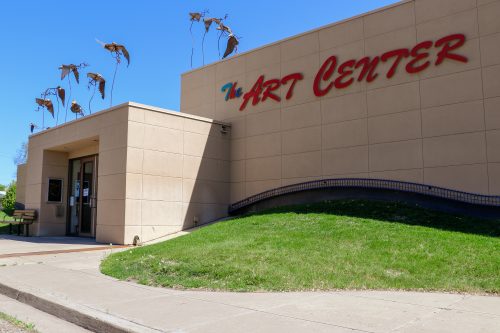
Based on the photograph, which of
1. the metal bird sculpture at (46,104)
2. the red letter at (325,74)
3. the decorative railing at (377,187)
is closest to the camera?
the decorative railing at (377,187)

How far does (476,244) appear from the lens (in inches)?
414

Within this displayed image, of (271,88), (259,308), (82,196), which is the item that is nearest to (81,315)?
(259,308)

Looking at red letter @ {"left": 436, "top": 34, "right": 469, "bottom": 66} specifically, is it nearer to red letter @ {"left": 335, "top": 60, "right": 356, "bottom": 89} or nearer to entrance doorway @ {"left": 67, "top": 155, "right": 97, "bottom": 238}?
red letter @ {"left": 335, "top": 60, "right": 356, "bottom": 89}

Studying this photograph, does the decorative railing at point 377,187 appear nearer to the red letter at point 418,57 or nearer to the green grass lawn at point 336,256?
the green grass lawn at point 336,256

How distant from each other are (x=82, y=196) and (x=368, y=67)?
13505mm

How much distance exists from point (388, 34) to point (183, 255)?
34.9 ft

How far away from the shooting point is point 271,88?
19766 millimetres

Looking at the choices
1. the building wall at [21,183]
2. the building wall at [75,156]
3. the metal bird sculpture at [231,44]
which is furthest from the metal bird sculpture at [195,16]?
the building wall at [21,183]

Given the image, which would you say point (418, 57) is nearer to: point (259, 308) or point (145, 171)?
point (145, 171)

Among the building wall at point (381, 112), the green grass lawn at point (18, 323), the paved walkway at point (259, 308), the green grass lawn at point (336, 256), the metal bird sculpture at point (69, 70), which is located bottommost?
the green grass lawn at point (18, 323)

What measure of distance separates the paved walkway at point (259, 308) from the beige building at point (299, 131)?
26.3 ft

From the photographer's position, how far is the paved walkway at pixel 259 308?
18.8ft

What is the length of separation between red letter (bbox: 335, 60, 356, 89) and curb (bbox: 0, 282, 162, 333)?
41.8 feet

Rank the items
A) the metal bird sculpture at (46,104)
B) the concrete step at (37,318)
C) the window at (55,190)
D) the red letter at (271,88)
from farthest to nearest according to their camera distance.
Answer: the metal bird sculpture at (46,104) < the window at (55,190) < the red letter at (271,88) < the concrete step at (37,318)
